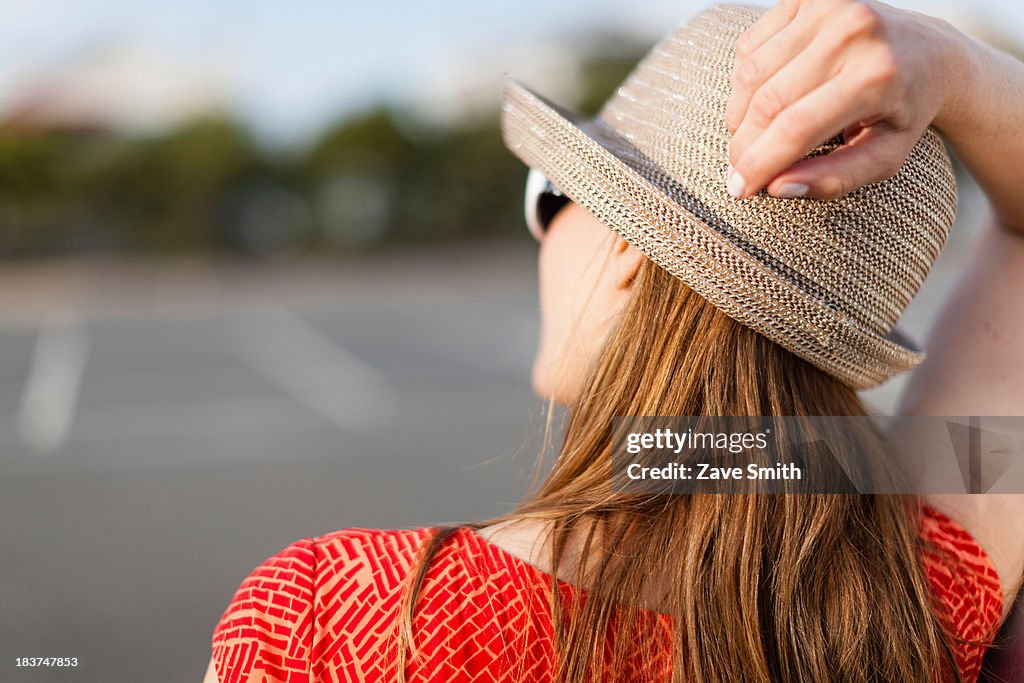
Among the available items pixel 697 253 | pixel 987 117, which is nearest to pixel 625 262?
pixel 697 253

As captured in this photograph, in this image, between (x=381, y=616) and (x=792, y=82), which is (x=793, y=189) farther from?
(x=381, y=616)

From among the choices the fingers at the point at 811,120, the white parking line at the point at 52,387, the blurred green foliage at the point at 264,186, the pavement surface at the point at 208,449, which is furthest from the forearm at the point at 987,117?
the blurred green foliage at the point at 264,186

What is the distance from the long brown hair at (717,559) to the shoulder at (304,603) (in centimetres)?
7

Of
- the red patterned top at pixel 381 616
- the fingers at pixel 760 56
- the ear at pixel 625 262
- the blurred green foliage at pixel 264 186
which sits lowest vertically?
the red patterned top at pixel 381 616

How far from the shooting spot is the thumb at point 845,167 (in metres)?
0.91

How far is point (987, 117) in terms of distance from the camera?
117 cm

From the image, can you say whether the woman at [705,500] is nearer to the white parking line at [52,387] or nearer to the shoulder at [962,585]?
the shoulder at [962,585]

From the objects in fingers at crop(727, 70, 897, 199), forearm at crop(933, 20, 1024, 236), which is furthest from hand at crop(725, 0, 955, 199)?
forearm at crop(933, 20, 1024, 236)

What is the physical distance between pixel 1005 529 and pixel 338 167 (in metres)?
28.5

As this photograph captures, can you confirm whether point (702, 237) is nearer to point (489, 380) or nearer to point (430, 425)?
point (430, 425)

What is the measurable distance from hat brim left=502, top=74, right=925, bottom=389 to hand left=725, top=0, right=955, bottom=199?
0.11 metres

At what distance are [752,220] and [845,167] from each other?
17 centimetres

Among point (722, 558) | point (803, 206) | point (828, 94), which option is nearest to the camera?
point (828, 94)

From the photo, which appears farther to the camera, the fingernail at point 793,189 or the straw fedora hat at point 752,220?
the straw fedora hat at point 752,220
